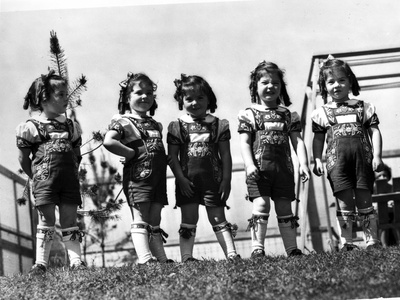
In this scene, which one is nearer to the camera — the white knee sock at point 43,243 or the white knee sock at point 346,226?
the white knee sock at point 43,243

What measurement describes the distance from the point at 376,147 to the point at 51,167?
301 cm

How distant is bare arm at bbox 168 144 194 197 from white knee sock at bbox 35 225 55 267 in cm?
123

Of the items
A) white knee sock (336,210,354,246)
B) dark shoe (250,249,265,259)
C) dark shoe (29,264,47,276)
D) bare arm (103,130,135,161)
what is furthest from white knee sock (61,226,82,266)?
white knee sock (336,210,354,246)

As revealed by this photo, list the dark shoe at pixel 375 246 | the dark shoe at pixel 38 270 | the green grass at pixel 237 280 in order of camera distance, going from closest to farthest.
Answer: the green grass at pixel 237 280
the dark shoe at pixel 38 270
the dark shoe at pixel 375 246

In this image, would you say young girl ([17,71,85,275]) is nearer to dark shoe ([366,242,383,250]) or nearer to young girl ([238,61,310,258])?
young girl ([238,61,310,258])

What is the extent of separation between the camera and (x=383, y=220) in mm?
9234

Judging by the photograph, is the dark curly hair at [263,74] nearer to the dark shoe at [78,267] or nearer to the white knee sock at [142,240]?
the white knee sock at [142,240]

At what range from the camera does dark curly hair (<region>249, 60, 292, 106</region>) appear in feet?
23.3

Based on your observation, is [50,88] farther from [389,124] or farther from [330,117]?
[389,124]

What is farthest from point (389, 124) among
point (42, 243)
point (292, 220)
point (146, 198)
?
point (42, 243)

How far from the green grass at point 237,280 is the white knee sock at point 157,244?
63 cm

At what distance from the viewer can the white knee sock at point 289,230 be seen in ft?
22.4

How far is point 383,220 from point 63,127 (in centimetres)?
445

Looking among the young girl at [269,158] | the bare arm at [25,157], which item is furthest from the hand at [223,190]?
the bare arm at [25,157]
